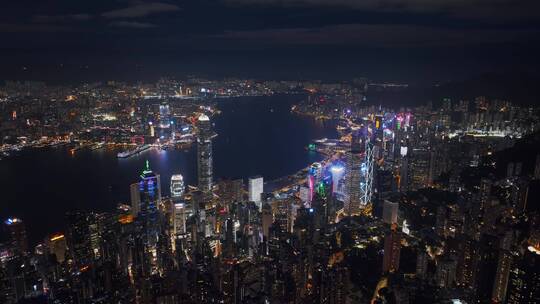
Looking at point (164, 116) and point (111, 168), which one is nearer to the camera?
point (111, 168)

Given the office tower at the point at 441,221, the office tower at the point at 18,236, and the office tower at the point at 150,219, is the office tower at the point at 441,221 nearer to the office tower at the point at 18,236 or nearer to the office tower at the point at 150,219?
the office tower at the point at 150,219

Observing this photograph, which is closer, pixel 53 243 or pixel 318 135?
pixel 53 243

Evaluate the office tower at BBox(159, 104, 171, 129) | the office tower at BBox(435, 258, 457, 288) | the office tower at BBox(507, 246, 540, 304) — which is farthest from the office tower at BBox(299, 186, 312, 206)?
the office tower at BBox(159, 104, 171, 129)

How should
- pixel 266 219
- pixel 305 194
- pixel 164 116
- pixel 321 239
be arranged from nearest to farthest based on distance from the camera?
pixel 321 239 → pixel 266 219 → pixel 305 194 → pixel 164 116

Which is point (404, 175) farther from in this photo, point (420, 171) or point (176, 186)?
point (176, 186)

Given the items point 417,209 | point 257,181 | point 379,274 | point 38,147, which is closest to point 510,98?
point 417,209

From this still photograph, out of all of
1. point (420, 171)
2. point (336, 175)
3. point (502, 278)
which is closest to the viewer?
point (502, 278)

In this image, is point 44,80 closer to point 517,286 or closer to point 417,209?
point 417,209

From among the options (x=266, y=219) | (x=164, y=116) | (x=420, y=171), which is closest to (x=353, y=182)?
(x=420, y=171)
